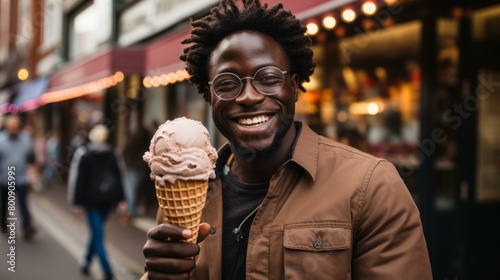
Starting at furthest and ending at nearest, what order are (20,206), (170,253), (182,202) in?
(20,206), (182,202), (170,253)

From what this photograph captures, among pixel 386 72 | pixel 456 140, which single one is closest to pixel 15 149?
pixel 386 72

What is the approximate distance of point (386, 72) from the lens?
7223 millimetres

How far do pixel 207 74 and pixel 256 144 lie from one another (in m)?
0.47

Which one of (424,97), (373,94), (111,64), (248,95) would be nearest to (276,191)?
(248,95)

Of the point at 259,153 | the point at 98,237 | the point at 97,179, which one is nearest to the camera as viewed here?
the point at 259,153

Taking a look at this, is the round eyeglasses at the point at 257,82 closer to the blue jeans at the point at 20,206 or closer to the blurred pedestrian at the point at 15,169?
the blurred pedestrian at the point at 15,169

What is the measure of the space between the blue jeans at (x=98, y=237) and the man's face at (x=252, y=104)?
17.1ft

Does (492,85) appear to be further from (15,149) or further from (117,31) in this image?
(117,31)

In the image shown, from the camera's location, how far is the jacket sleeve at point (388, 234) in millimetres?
1703

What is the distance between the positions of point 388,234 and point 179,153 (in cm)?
78

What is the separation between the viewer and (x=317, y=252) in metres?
1.81

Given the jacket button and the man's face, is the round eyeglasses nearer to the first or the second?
the man's face

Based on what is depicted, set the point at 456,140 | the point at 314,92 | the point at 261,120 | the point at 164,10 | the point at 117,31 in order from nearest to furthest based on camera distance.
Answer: the point at 261,120 → the point at 456,140 → the point at 314,92 → the point at 164,10 → the point at 117,31

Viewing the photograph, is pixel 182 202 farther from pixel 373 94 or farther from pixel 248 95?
pixel 373 94
